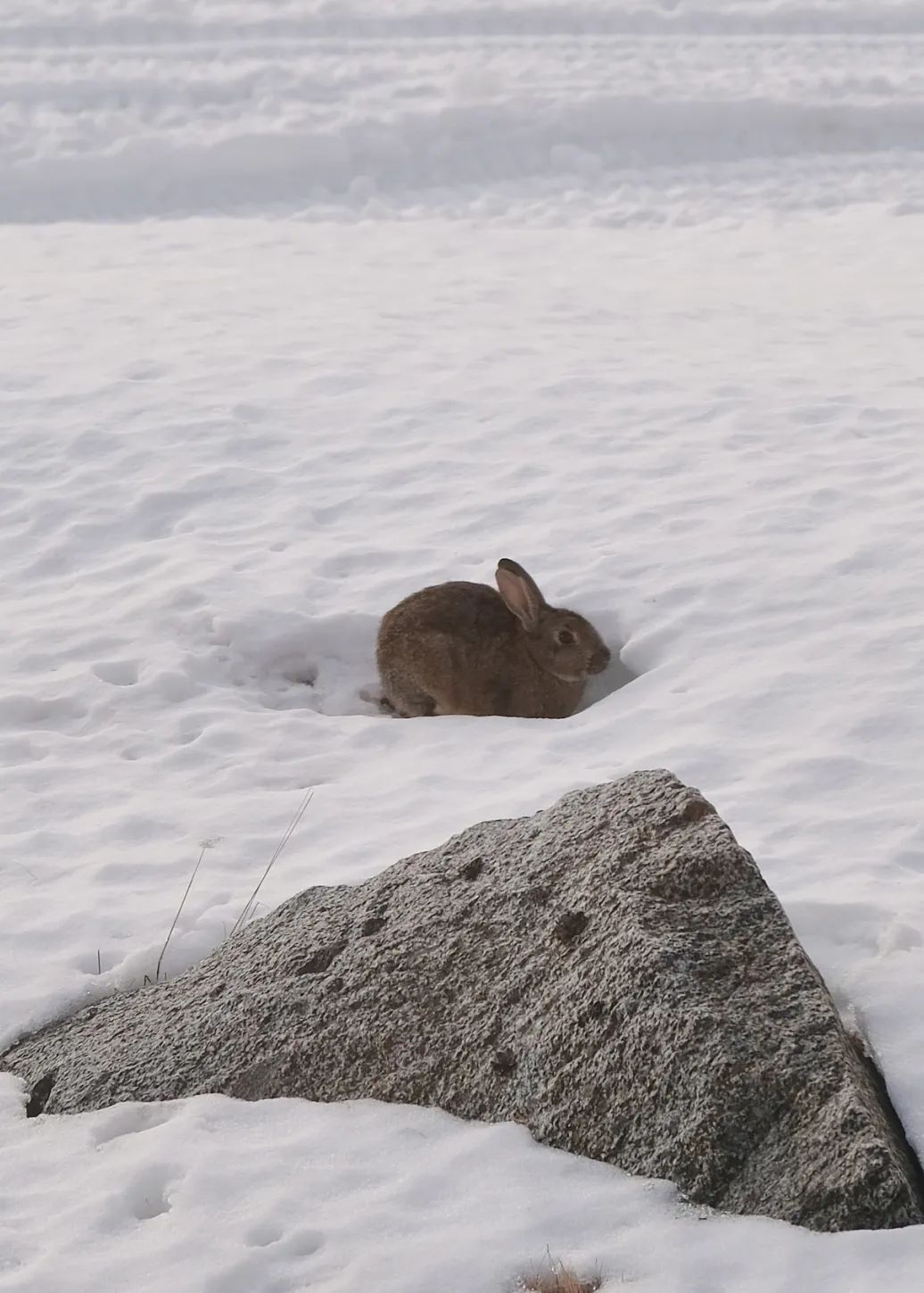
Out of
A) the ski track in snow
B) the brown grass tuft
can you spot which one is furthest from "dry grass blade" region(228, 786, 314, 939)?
the ski track in snow

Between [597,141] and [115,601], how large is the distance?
978cm

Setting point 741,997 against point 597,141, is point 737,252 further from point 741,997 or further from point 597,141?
point 741,997

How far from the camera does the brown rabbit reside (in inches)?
257

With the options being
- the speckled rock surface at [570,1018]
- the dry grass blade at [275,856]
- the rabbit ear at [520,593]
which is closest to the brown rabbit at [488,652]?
the rabbit ear at [520,593]

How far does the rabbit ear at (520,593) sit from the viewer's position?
648cm

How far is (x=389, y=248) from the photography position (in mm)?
13016

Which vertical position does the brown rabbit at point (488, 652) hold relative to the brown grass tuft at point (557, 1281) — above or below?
above

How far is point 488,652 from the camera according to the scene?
6.71 metres

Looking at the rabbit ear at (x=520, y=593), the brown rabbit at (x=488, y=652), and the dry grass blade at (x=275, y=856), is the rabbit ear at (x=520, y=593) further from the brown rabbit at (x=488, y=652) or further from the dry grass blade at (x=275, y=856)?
the dry grass blade at (x=275, y=856)

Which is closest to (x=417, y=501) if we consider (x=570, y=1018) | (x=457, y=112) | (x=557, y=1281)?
(x=570, y=1018)

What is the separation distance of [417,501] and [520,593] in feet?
6.48

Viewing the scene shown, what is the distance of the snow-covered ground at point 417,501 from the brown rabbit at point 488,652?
11.5 inches

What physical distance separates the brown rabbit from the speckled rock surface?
2.31m

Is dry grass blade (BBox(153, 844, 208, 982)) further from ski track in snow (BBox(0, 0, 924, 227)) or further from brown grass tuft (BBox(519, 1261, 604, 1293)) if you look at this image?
ski track in snow (BBox(0, 0, 924, 227))
